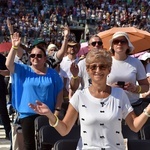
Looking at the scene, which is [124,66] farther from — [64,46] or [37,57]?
[64,46]

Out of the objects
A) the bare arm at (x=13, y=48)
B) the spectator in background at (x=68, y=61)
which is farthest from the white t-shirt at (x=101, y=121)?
the spectator in background at (x=68, y=61)

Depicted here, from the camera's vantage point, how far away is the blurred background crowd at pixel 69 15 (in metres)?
32.7

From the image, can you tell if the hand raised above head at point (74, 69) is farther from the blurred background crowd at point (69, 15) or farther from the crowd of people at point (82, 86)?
the blurred background crowd at point (69, 15)

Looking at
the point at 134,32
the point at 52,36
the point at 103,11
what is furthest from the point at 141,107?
the point at 103,11

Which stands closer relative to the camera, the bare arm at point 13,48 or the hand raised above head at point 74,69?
the bare arm at point 13,48

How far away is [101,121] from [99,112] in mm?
65

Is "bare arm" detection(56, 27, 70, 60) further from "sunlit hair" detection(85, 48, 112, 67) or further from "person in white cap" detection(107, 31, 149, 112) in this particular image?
"sunlit hair" detection(85, 48, 112, 67)

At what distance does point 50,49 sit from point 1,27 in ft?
79.7

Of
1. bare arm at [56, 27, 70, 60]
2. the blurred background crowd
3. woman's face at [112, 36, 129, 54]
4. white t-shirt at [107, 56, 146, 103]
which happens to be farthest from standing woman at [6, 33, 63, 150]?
the blurred background crowd

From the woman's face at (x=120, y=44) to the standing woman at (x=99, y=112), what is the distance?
4.90ft

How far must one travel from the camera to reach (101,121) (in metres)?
3.07

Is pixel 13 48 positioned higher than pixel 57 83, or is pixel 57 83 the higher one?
pixel 13 48

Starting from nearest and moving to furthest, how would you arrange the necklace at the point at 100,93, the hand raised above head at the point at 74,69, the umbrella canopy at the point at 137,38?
the necklace at the point at 100,93
the hand raised above head at the point at 74,69
the umbrella canopy at the point at 137,38

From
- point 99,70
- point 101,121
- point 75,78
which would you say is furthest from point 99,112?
point 75,78
